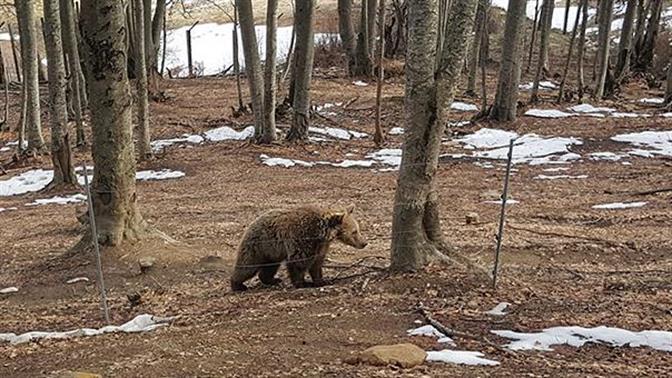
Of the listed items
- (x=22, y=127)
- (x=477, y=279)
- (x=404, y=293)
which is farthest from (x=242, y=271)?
(x=22, y=127)

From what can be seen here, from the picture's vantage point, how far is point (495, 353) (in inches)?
191

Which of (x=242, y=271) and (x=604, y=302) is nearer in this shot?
(x=604, y=302)

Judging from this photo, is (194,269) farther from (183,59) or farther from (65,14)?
(183,59)

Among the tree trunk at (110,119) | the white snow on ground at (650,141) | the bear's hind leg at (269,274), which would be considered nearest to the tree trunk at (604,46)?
the white snow on ground at (650,141)

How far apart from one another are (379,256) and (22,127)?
1152cm

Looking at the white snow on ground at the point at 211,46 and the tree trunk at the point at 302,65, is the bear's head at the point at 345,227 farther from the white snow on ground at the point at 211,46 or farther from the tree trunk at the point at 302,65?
the white snow on ground at the point at 211,46

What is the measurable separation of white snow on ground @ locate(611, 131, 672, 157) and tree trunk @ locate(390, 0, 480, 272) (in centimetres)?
1053

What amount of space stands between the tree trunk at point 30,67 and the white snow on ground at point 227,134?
14.0 ft

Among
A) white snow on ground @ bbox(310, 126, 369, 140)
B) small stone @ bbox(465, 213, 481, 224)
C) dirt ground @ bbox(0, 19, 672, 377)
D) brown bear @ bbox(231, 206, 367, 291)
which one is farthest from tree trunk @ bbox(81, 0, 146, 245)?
white snow on ground @ bbox(310, 126, 369, 140)

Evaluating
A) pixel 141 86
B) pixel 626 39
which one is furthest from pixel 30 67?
pixel 626 39

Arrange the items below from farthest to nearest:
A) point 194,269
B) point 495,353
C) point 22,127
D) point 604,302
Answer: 1. point 22,127
2. point 194,269
3. point 604,302
4. point 495,353

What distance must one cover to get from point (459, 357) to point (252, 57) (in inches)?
484

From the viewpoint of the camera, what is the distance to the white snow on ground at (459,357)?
4.65 m

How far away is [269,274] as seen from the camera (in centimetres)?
725
